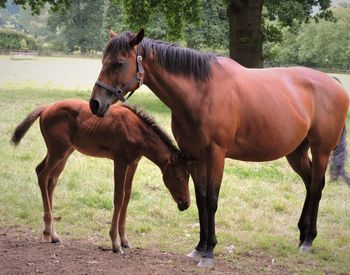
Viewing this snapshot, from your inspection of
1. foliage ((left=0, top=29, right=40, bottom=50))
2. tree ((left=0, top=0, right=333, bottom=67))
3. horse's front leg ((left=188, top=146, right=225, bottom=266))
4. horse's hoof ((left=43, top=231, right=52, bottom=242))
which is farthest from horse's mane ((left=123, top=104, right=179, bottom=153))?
foliage ((left=0, top=29, right=40, bottom=50))

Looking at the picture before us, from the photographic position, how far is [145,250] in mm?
5629

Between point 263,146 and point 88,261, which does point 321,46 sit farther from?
point 88,261

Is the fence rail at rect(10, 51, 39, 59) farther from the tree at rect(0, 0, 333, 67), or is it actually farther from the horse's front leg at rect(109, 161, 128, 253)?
the horse's front leg at rect(109, 161, 128, 253)

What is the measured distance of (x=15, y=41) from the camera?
3934 cm

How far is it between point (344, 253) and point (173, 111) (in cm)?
268

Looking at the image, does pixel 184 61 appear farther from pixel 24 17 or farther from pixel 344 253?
pixel 24 17

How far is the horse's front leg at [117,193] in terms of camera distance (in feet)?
17.1

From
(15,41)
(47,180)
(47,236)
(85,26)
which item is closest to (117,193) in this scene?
(47,180)

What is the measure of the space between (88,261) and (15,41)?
122 ft

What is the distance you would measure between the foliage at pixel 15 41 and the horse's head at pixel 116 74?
33.6m

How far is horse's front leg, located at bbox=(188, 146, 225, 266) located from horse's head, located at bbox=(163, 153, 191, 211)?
105mm

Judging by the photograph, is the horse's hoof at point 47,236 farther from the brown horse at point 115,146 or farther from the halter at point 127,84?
the halter at point 127,84

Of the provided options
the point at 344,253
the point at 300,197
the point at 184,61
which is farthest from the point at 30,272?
the point at 300,197

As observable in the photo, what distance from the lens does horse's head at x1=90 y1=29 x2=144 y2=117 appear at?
456 centimetres
